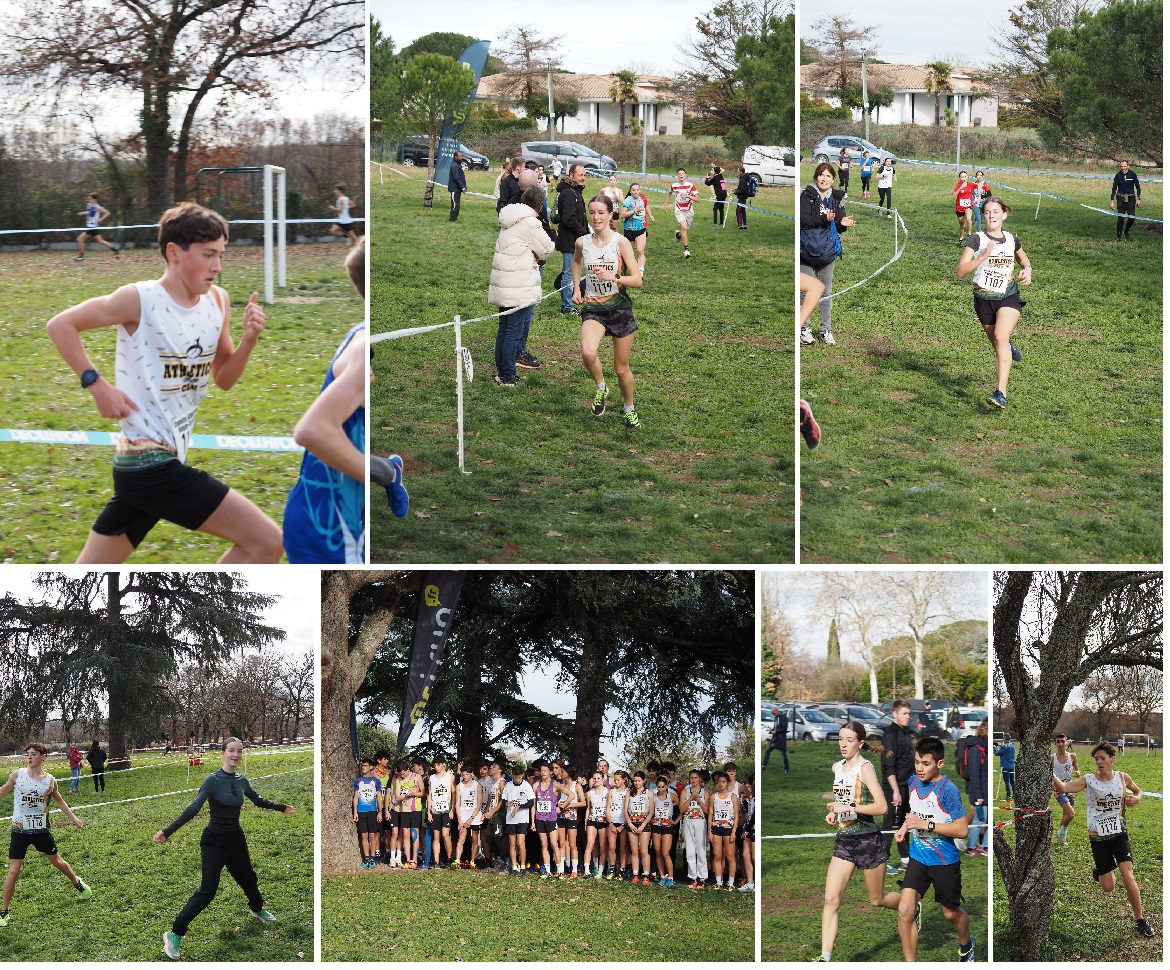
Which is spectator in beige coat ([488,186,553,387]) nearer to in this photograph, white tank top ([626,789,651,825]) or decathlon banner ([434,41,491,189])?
decathlon banner ([434,41,491,189])

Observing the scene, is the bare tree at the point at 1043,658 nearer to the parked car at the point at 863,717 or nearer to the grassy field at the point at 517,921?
the parked car at the point at 863,717

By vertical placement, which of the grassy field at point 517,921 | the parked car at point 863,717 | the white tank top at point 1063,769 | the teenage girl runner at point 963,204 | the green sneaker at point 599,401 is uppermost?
the teenage girl runner at point 963,204

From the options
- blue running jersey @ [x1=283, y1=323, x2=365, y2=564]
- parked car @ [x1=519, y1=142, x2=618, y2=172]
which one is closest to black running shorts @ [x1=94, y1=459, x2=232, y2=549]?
blue running jersey @ [x1=283, y1=323, x2=365, y2=564]

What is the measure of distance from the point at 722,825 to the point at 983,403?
2595mm

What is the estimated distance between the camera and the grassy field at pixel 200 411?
613 cm

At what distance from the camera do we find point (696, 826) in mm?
7184

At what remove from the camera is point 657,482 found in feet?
22.0

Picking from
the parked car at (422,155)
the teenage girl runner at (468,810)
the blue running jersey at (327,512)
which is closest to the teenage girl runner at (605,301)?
the parked car at (422,155)

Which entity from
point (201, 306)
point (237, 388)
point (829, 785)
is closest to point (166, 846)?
point (237, 388)

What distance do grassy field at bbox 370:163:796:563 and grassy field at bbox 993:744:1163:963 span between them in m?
1.96

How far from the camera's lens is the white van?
6469mm

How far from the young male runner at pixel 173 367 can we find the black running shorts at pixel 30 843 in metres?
1.79

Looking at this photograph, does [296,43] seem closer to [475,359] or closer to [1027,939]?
[475,359]

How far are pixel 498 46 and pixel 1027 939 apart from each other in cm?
504
